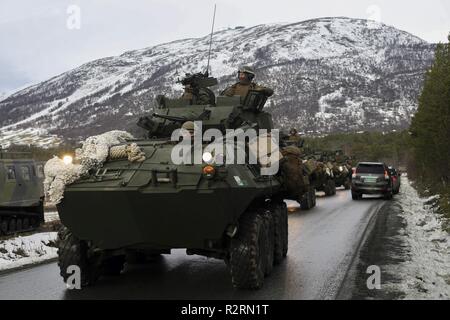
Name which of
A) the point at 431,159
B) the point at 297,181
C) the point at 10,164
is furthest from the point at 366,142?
the point at 297,181

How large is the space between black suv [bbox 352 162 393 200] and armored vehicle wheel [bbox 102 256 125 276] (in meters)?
19.7

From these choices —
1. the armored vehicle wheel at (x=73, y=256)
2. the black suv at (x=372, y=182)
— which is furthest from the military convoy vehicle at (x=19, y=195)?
the black suv at (x=372, y=182)

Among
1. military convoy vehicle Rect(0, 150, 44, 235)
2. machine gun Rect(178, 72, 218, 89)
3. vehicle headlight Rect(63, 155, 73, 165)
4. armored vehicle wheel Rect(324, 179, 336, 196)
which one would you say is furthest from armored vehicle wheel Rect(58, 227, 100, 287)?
armored vehicle wheel Rect(324, 179, 336, 196)

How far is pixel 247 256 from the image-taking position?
7461 millimetres

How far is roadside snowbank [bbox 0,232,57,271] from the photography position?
10.5 m

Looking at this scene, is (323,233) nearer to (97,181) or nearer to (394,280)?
(394,280)

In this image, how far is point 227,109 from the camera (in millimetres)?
9781

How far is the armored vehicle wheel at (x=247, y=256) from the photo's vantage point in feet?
24.6

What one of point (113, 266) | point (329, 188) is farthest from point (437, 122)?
point (113, 266)

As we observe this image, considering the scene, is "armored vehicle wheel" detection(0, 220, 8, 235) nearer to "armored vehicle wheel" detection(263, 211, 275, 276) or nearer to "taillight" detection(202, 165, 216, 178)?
"armored vehicle wheel" detection(263, 211, 275, 276)

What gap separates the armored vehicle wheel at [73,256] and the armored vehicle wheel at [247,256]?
184 cm

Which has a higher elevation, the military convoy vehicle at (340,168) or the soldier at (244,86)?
the soldier at (244,86)

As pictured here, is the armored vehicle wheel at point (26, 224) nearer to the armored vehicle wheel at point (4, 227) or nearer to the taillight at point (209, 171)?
the armored vehicle wheel at point (4, 227)
